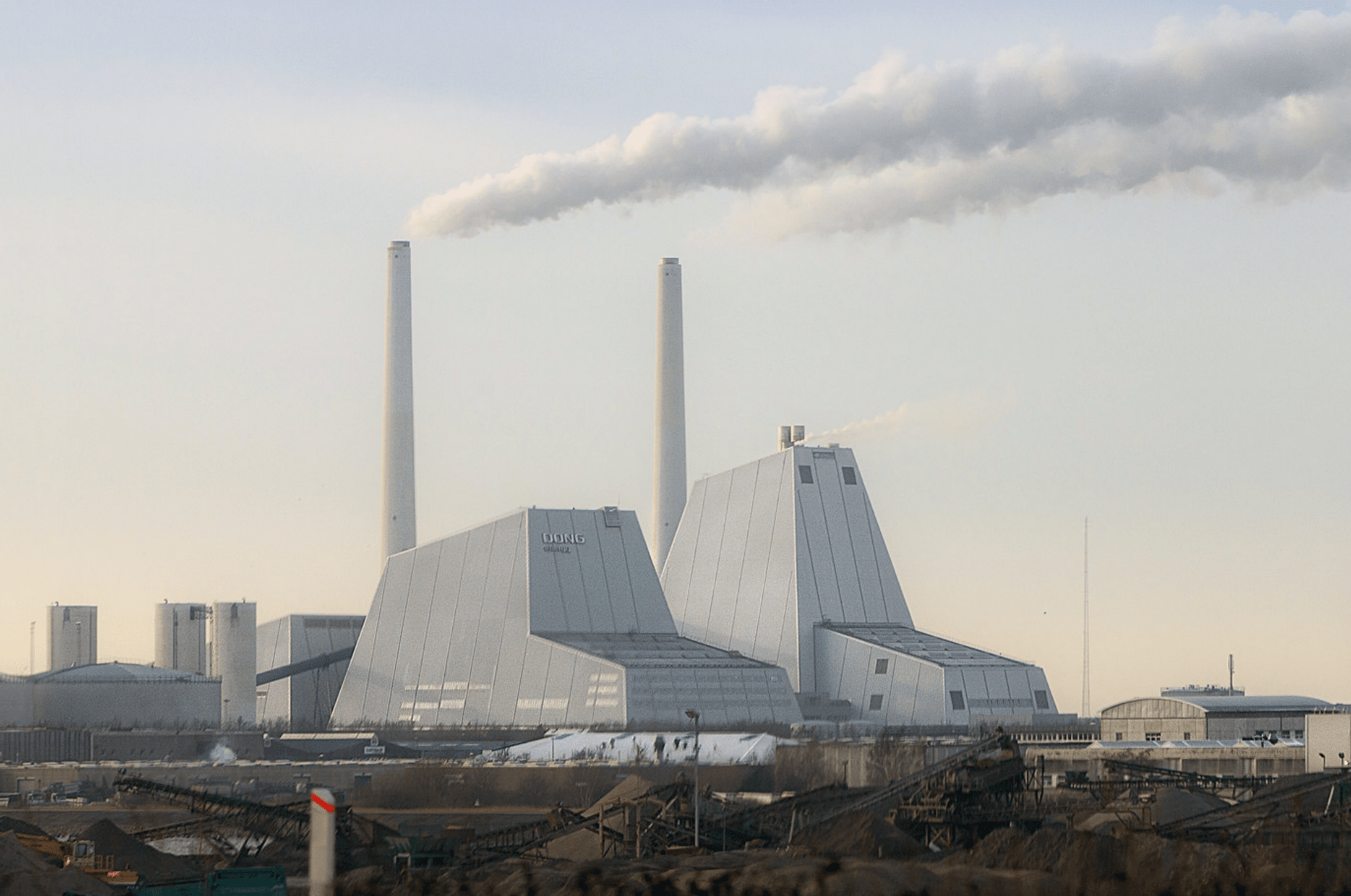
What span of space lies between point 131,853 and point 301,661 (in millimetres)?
69802

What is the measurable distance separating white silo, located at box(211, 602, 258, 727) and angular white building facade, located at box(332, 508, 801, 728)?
4480mm

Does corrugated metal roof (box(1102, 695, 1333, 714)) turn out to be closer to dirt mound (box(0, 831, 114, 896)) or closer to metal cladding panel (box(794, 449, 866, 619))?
metal cladding panel (box(794, 449, 866, 619))

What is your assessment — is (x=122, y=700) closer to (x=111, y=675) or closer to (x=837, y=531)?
(x=111, y=675)

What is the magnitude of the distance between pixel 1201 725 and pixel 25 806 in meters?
39.9

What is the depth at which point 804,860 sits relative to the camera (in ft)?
87.2

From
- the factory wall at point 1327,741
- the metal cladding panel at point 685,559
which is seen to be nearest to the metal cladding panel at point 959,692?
the metal cladding panel at point 685,559

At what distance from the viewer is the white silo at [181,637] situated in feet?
356

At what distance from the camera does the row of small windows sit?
98.7 meters

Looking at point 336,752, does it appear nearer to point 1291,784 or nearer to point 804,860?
point 1291,784

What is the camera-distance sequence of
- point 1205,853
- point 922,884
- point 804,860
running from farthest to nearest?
1. point 1205,853
2. point 804,860
3. point 922,884

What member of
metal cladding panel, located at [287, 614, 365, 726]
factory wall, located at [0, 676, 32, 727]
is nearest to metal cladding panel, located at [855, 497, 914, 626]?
metal cladding panel, located at [287, 614, 365, 726]

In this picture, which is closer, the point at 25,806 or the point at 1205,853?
the point at 1205,853

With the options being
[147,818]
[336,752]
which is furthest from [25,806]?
[336,752]

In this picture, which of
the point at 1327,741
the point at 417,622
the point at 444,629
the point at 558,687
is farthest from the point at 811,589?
the point at 1327,741
